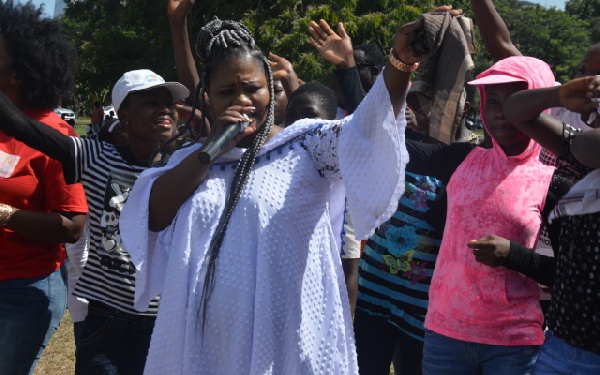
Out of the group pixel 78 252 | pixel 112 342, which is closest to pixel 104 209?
pixel 112 342

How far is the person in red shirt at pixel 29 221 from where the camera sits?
11.3ft

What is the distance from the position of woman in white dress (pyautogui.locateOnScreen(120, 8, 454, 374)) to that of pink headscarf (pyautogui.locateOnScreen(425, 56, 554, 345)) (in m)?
0.72

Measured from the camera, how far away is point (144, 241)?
8.12 ft

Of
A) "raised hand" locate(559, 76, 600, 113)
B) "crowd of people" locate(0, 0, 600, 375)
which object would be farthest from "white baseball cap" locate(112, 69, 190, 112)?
"raised hand" locate(559, 76, 600, 113)

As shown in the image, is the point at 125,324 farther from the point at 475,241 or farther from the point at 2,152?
the point at 475,241

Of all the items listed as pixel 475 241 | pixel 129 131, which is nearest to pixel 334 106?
pixel 129 131

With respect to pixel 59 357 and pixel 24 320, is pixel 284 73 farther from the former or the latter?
pixel 59 357

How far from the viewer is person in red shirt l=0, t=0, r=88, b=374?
11.3 feet

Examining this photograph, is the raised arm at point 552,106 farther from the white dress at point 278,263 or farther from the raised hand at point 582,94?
the white dress at point 278,263

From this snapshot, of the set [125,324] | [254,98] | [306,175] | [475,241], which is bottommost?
[125,324]

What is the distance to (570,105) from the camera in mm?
2393

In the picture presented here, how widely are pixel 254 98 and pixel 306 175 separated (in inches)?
12.6

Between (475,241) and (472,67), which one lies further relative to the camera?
(472,67)

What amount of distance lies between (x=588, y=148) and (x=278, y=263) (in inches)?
40.1
